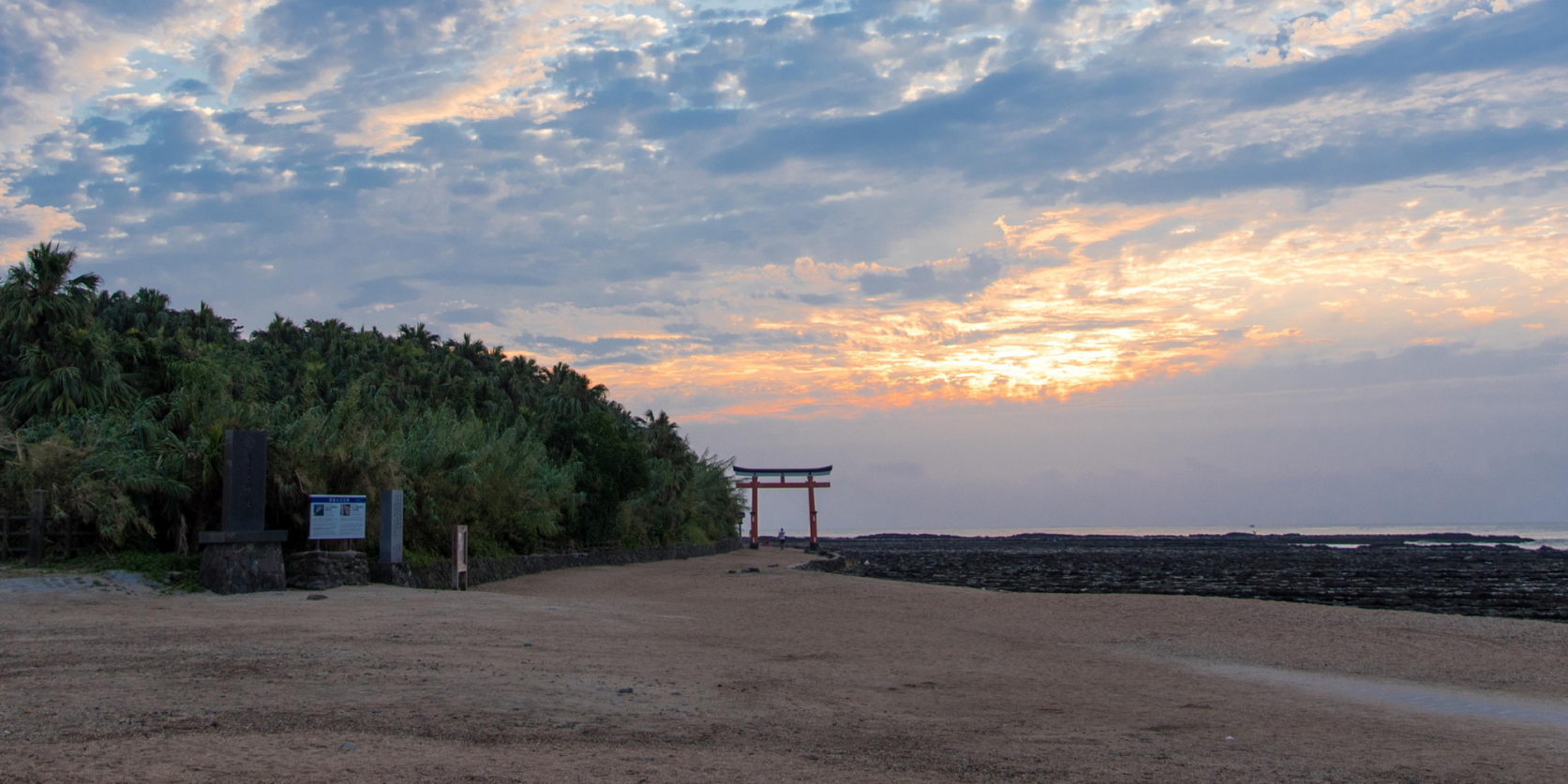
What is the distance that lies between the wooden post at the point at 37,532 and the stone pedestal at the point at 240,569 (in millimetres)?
2304

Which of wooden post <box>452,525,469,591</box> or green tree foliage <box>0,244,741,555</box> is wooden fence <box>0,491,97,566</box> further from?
wooden post <box>452,525,469,591</box>

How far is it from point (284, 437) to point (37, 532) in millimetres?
3856

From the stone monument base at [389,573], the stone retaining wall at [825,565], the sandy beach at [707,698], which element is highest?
the stone monument base at [389,573]

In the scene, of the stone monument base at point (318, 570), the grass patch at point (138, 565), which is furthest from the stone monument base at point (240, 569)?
the stone monument base at point (318, 570)

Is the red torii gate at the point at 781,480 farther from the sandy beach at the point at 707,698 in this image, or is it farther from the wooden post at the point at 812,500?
the sandy beach at the point at 707,698

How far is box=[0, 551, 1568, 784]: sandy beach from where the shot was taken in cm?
620

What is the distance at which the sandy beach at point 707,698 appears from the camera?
6195mm

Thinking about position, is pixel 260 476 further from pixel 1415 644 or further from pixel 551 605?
pixel 1415 644

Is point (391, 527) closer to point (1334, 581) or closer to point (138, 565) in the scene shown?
point (138, 565)

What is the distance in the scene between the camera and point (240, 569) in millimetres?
15688

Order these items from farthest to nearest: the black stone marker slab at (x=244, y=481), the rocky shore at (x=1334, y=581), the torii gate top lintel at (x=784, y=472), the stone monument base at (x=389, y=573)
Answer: the torii gate top lintel at (x=784, y=472)
the rocky shore at (x=1334, y=581)
the stone monument base at (x=389, y=573)
the black stone marker slab at (x=244, y=481)

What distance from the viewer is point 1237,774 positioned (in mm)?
6902

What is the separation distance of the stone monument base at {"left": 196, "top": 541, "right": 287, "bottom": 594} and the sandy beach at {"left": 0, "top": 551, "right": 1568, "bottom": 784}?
Answer: 552mm

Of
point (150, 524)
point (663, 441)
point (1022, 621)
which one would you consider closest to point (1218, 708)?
point (1022, 621)
